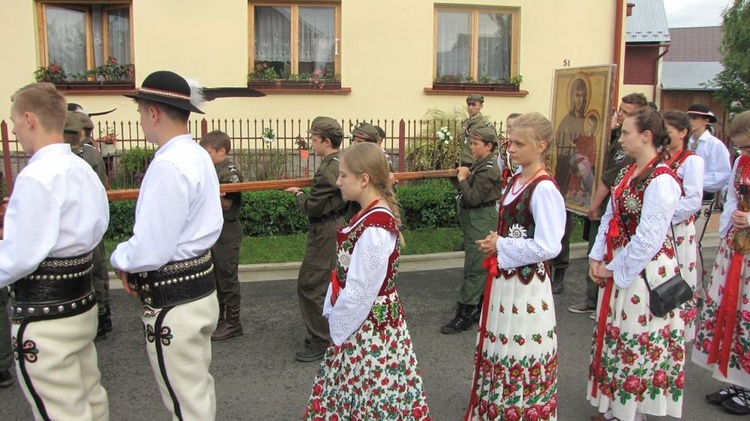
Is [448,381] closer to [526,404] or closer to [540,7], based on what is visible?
[526,404]

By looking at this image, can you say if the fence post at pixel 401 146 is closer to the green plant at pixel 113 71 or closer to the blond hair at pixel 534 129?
the green plant at pixel 113 71

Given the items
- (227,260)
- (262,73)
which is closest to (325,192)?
(227,260)

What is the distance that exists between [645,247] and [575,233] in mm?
6467

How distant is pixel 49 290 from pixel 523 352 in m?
2.40

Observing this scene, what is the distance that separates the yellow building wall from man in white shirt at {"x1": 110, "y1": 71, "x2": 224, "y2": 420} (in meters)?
9.08

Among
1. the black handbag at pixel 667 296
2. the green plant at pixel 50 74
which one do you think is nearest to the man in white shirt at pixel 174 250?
the black handbag at pixel 667 296

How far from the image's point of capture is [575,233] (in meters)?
9.70

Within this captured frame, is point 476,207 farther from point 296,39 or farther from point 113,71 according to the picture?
point 113,71

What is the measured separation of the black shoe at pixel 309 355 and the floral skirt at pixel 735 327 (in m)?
2.81

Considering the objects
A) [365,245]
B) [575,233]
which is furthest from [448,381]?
[575,233]

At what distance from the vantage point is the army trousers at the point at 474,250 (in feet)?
18.3

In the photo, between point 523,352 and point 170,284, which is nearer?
point 170,284

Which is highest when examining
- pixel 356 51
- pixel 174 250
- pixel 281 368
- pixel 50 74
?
pixel 356 51

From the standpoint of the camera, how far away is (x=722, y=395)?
429 centimetres
